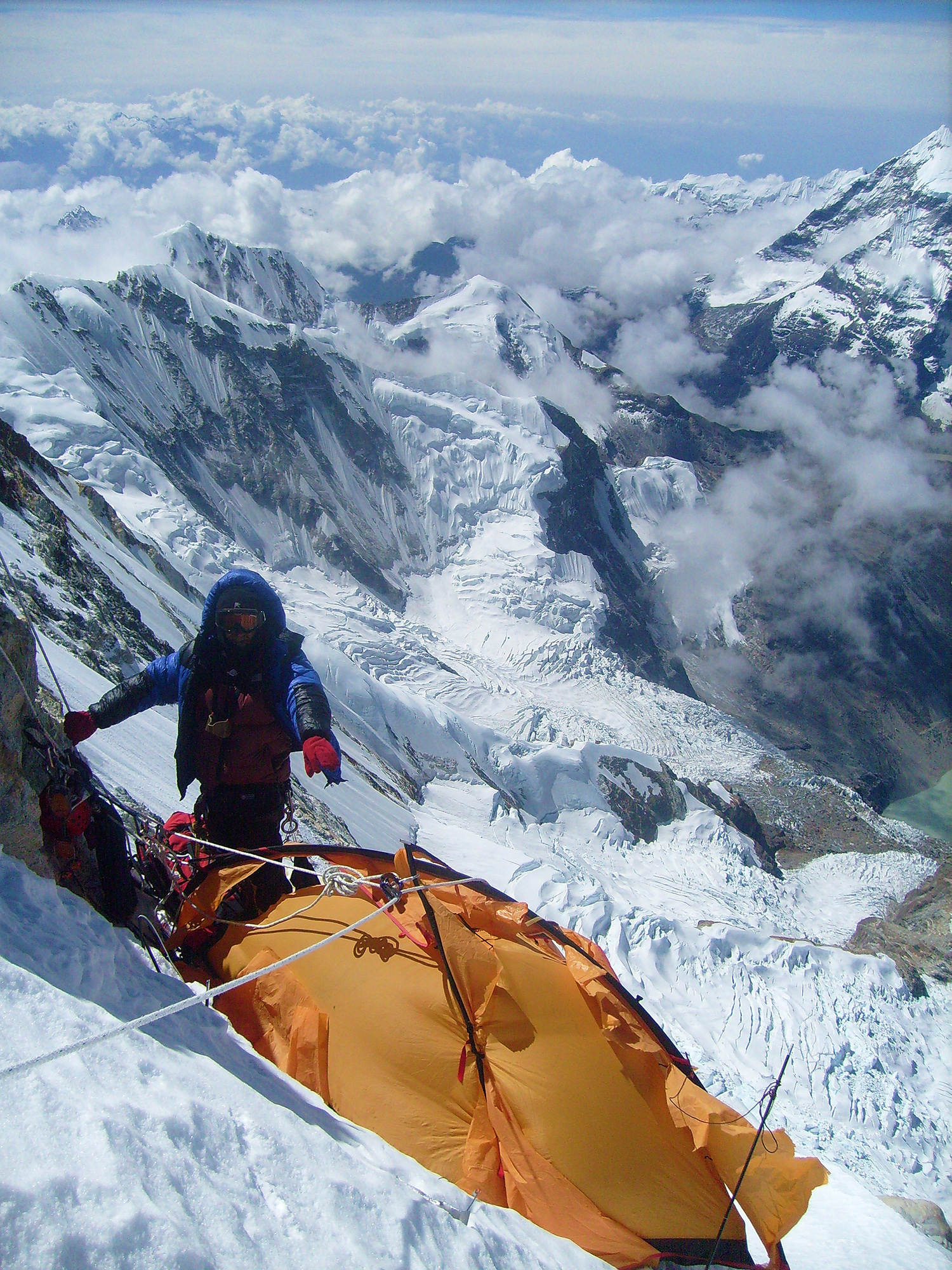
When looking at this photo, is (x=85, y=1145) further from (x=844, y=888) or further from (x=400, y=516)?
(x=400, y=516)

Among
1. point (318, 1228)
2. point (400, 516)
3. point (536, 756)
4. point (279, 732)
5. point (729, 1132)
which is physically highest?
point (279, 732)

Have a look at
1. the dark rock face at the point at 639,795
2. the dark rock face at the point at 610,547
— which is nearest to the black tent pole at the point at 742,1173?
the dark rock face at the point at 639,795

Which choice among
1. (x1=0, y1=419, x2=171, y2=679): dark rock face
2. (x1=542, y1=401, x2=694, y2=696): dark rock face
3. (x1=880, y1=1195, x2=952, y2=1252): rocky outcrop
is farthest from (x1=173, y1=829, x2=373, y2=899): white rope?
(x1=542, y1=401, x2=694, y2=696): dark rock face

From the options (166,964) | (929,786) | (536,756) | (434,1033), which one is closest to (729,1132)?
(434,1033)

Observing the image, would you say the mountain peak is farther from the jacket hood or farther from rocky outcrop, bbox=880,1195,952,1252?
rocky outcrop, bbox=880,1195,952,1252

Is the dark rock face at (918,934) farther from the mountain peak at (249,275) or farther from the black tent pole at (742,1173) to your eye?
the mountain peak at (249,275)
